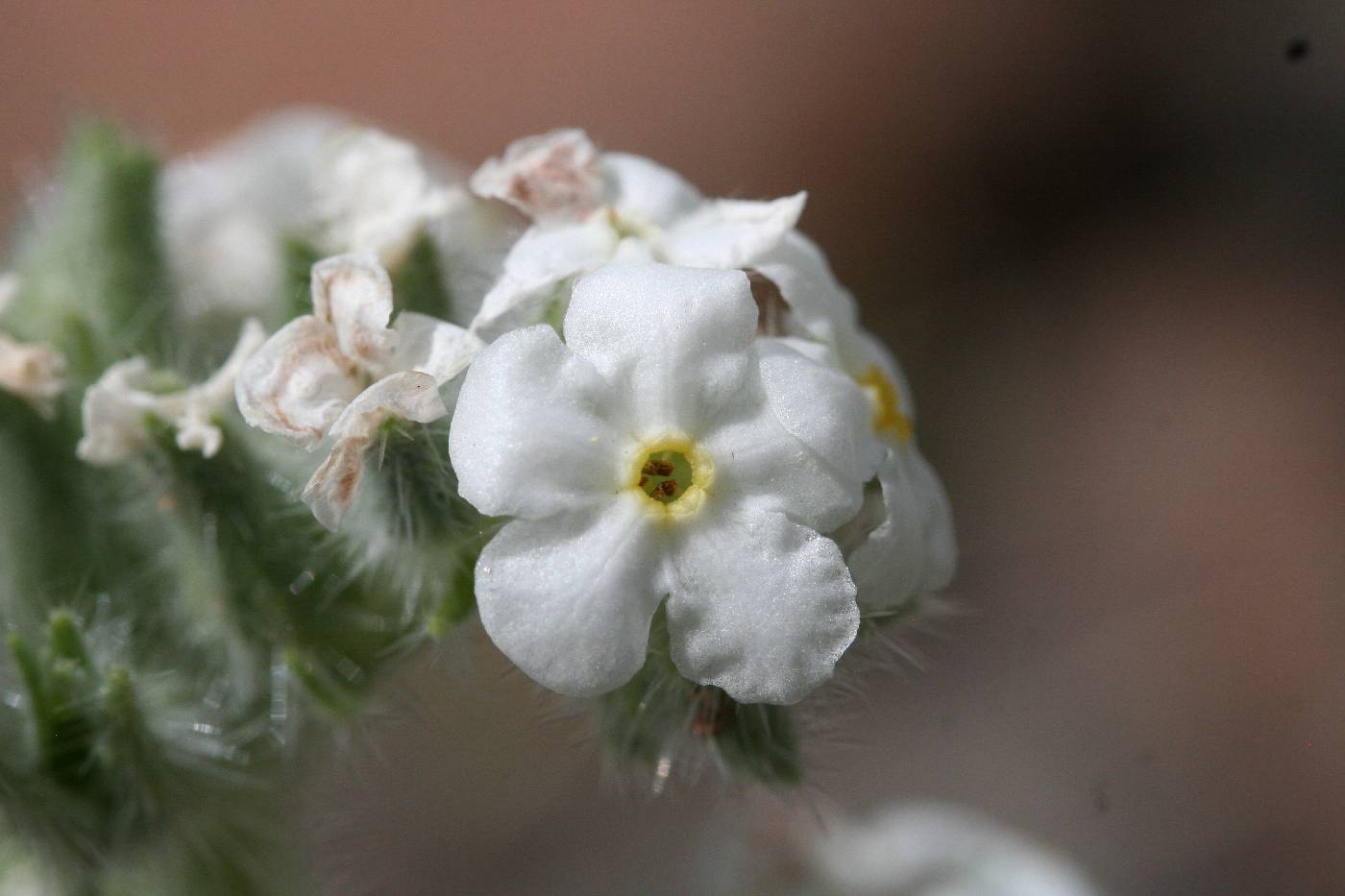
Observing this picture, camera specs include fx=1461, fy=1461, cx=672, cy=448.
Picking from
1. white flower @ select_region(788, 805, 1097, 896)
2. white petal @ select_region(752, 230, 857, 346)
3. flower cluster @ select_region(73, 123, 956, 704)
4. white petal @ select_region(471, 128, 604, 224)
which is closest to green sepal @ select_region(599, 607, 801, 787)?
flower cluster @ select_region(73, 123, 956, 704)

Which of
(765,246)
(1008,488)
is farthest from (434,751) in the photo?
(765,246)

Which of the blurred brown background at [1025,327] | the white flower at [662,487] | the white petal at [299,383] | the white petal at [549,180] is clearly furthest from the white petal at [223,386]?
the blurred brown background at [1025,327]

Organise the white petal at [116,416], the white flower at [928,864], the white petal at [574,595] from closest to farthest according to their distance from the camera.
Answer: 1. the white petal at [574,595]
2. the white petal at [116,416]
3. the white flower at [928,864]

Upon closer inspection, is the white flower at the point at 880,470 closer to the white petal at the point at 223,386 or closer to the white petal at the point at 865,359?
the white petal at the point at 865,359

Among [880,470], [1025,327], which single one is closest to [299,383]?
[880,470]

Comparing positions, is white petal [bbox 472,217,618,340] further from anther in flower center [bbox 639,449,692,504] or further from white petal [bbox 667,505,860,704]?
white petal [bbox 667,505,860,704]

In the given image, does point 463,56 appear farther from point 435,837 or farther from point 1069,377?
point 435,837

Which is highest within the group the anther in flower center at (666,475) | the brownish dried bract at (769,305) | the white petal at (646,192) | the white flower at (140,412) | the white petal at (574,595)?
the white petal at (646,192)
